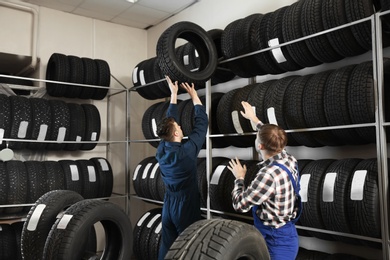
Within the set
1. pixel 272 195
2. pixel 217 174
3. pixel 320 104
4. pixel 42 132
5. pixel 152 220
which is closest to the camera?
pixel 272 195

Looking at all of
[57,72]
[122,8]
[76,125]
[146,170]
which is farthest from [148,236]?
[122,8]

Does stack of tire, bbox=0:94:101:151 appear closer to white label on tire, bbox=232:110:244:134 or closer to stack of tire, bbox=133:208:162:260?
stack of tire, bbox=133:208:162:260

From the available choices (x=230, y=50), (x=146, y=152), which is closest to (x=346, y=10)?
(x=230, y=50)

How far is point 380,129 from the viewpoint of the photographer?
235 cm

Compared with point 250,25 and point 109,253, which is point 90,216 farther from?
point 250,25

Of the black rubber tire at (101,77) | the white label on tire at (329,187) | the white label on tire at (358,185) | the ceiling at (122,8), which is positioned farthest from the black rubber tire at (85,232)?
the ceiling at (122,8)

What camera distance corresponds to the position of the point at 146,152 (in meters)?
5.95

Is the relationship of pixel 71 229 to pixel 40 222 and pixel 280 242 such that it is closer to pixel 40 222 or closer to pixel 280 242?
pixel 40 222

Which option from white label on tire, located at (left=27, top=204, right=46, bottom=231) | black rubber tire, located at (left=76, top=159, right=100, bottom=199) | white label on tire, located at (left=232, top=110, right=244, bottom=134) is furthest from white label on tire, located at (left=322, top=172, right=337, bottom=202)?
black rubber tire, located at (left=76, top=159, right=100, bottom=199)

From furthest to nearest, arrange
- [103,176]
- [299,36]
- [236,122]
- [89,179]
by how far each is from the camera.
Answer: [103,176]
[89,179]
[236,122]
[299,36]

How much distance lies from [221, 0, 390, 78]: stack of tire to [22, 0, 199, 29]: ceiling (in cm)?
185

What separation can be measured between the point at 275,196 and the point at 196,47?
1990 millimetres

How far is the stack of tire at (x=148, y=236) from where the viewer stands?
4097 millimetres

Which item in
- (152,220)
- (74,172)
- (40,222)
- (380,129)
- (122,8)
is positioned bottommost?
A: (152,220)
